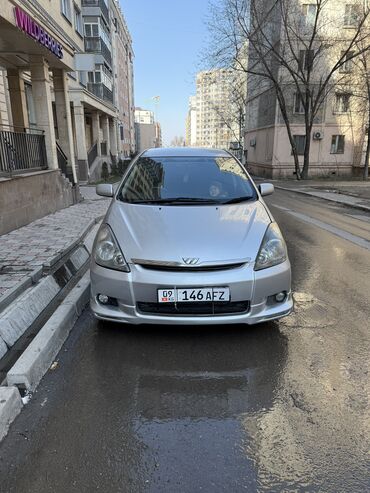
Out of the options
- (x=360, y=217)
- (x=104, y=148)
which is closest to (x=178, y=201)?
(x=360, y=217)

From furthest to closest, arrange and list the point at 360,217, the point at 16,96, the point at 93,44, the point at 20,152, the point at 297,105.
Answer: the point at 297,105, the point at 93,44, the point at 16,96, the point at 360,217, the point at 20,152

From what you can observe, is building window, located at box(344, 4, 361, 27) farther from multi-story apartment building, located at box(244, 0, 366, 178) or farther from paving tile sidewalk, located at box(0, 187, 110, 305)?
paving tile sidewalk, located at box(0, 187, 110, 305)

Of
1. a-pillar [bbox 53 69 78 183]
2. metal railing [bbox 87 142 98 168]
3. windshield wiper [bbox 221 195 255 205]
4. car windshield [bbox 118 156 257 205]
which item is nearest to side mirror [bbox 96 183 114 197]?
Result: car windshield [bbox 118 156 257 205]

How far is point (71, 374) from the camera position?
10.2ft

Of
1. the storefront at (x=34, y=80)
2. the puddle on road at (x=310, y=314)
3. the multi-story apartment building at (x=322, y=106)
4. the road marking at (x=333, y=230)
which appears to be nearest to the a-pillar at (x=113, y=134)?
the multi-story apartment building at (x=322, y=106)

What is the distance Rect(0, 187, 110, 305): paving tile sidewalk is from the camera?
15.5ft

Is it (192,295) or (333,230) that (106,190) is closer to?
(192,295)

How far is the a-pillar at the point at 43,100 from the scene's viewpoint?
35.9 ft

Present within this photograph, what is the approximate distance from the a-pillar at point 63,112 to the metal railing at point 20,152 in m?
2.70

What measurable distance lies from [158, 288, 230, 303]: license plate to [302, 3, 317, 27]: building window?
33.0 metres

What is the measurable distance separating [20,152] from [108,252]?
7.04m

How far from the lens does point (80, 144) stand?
2355cm

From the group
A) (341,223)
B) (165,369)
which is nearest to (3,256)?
(165,369)

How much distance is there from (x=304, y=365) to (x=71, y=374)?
1.86 m
